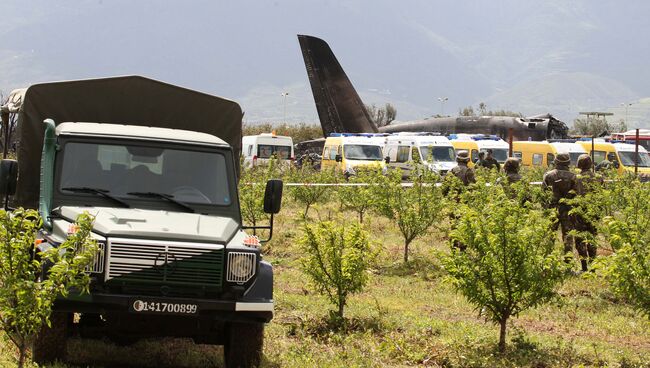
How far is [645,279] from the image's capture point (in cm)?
868

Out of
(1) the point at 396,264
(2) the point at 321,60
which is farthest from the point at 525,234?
(2) the point at 321,60

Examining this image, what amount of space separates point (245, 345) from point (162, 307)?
92 centimetres

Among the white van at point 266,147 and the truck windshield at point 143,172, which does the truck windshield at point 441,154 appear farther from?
the truck windshield at point 143,172

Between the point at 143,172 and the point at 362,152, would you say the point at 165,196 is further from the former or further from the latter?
the point at 362,152

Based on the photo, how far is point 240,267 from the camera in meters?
8.08

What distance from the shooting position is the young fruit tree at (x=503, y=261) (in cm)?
938

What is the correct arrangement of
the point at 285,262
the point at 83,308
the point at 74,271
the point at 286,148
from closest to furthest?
1. the point at 74,271
2. the point at 83,308
3. the point at 285,262
4. the point at 286,148

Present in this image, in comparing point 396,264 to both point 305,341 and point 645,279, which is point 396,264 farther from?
point 645,279

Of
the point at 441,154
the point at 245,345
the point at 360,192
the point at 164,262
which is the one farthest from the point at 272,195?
the point at 441,154

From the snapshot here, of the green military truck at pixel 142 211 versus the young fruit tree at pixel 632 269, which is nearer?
the green military truck at pixel 142 211

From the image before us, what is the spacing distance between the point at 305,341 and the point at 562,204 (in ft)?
23.2

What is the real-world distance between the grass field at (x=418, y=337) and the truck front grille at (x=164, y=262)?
3.30 ft

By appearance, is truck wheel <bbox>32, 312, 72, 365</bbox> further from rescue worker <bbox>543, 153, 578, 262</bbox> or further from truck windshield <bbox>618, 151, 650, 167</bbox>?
truck windshield <bbox>618, 151, 650, 167</bbox>

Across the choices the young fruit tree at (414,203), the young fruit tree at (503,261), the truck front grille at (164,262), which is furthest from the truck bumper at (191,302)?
the young fruit tree at (414,203)
